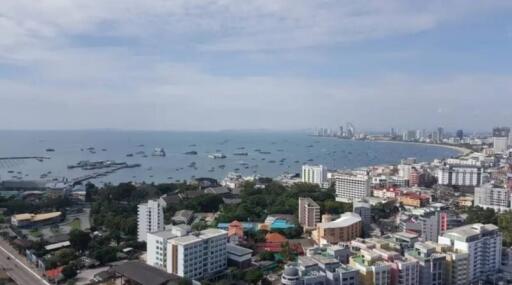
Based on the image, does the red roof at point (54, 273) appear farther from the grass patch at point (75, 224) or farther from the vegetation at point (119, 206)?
the grass patch at point (75, 224)

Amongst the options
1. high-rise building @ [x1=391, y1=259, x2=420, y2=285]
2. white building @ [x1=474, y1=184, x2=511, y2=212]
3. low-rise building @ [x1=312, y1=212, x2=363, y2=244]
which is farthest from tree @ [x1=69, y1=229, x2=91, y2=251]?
white building @ [x1=474, y1=184, x2=511, y2=212]

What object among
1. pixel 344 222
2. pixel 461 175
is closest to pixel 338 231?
pixel 344 222

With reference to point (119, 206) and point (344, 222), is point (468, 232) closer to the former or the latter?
point (344, 222)

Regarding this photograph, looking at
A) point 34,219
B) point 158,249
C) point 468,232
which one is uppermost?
point 468,232

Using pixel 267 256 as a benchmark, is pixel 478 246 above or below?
above

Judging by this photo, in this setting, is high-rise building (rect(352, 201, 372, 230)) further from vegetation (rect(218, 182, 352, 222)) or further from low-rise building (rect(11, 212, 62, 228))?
low-rise building (rect(11, 212, 62, 228))

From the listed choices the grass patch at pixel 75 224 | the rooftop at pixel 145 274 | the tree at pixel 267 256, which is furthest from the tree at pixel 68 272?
the grass patch at pixel 75 224
